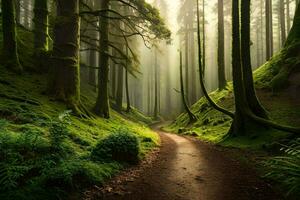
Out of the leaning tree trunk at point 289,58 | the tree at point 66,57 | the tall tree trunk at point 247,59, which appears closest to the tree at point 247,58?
the tall tree trunk at point 247,59

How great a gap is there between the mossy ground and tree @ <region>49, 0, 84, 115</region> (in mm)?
570

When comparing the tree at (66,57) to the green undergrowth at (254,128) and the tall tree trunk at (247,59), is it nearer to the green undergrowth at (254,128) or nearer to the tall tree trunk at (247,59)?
the green undergrowth at (254,128)

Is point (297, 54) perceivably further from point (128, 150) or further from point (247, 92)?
point (128, 150)

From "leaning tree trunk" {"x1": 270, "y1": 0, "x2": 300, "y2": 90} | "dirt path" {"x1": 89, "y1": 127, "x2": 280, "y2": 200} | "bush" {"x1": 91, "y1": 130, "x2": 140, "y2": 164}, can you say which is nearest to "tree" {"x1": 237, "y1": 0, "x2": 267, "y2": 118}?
"leaning tree trunk" {"x1": 270, "y1": 0, "x2": 300, "y2": 90}

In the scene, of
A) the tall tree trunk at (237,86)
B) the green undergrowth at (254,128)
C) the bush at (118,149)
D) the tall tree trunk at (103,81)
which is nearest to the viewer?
the bush at (118,149)

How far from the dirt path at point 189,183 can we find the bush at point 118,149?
18.6 inches

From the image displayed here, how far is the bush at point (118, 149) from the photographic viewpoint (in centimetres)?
764

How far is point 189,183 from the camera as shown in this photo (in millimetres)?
6801

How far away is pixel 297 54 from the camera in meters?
16.6

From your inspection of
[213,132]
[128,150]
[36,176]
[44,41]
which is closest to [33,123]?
[128,150]

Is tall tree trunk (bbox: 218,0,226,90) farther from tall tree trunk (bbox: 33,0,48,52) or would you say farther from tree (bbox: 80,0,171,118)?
tall tree trunk (bbox: 33,0,48,52)

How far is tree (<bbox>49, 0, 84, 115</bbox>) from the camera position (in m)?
12.4

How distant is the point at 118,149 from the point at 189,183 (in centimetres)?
221

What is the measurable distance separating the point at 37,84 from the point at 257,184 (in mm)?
10779
